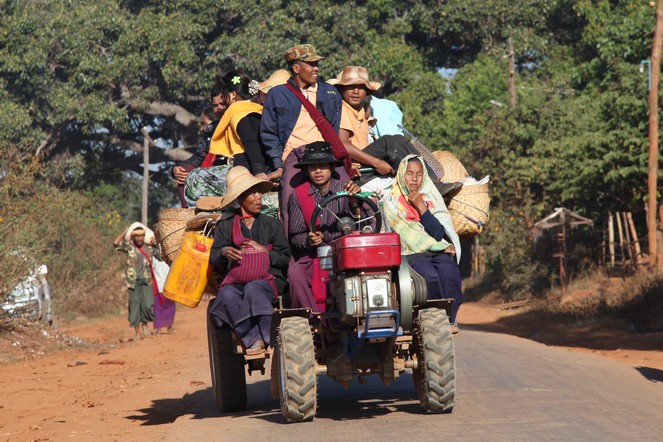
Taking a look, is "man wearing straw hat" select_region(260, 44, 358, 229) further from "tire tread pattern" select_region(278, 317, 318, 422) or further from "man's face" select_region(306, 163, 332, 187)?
"tire tread pattern" select_region(278, 317, 318, 422)

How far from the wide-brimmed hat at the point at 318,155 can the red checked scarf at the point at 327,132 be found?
238mm

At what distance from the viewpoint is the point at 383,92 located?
48.0 metres

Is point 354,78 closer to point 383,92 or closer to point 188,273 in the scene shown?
point 188,273

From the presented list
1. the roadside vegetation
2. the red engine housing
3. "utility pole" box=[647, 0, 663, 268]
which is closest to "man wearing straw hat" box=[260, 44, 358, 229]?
the red engine housing

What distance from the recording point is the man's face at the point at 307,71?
35.1 ft

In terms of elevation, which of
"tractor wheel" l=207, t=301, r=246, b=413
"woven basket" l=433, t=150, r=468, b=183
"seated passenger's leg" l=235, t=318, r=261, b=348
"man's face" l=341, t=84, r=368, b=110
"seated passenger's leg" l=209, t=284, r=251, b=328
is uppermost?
"man's face" l=341, t=84, r=368, b=110

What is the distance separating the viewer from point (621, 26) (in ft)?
127

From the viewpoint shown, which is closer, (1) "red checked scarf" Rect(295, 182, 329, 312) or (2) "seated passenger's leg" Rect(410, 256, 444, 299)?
(1) "red checked scarf" Rect(295, 182, 329, 312)

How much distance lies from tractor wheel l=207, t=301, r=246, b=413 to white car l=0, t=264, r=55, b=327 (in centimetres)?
988

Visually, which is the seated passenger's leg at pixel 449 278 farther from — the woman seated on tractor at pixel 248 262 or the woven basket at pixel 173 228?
the woven basket at pixel 173 228

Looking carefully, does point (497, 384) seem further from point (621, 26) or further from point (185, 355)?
point (621, 26)

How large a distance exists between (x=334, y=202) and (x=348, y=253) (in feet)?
3.61

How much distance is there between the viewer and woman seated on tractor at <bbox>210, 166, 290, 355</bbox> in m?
9.21

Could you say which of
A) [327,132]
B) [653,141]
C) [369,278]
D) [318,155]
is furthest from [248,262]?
[653,141]
